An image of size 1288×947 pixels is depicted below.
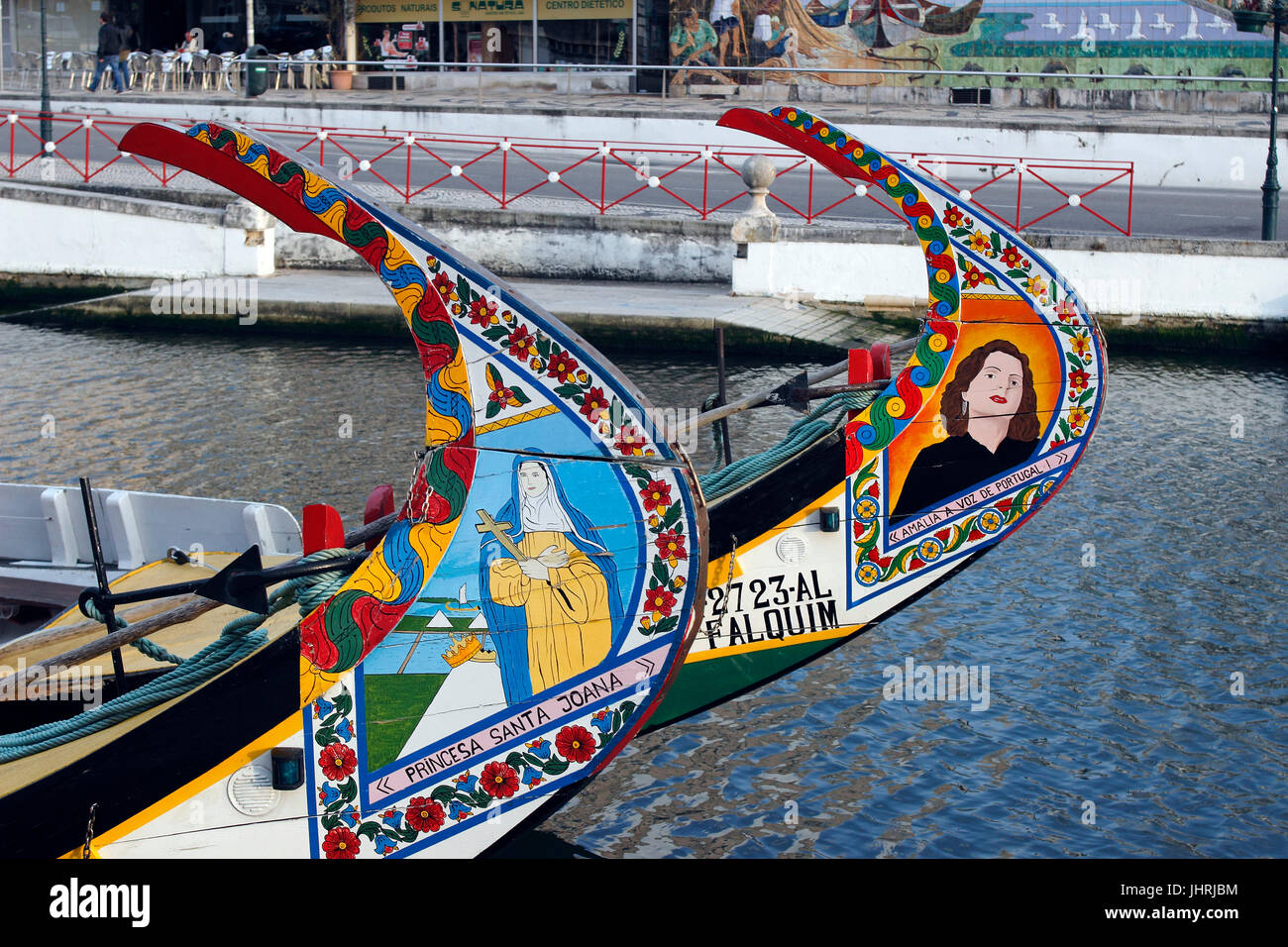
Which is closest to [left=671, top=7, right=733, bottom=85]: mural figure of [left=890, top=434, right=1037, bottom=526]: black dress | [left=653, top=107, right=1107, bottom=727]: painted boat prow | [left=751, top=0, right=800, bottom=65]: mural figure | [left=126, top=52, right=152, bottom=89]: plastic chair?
[left=751, top=0, right=800, bottom=65]: mural figure

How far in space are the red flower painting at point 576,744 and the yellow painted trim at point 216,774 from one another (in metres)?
1.05

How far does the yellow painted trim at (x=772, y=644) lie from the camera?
8359mm

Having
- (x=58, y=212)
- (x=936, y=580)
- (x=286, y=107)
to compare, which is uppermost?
(x=286, y=107)

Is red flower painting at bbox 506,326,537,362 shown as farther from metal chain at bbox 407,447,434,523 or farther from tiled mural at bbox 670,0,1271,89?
tiled mural at bbox 670,0,1271,89

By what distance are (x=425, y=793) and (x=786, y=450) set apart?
129 inches

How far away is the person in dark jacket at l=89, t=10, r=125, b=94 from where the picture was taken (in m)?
32.8

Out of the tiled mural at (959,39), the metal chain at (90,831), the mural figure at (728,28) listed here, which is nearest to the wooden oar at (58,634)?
the metal chain at (90,831)

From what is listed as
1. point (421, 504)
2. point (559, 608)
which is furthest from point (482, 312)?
point (559, 608)

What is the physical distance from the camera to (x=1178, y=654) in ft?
33.0

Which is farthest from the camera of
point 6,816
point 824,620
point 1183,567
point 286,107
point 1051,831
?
point 286,107

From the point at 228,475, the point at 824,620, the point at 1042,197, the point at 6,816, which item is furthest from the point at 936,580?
the point at 1042,197

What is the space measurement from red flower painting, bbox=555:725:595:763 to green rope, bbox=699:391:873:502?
244cm

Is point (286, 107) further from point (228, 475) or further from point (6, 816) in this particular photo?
point (6, 816)
